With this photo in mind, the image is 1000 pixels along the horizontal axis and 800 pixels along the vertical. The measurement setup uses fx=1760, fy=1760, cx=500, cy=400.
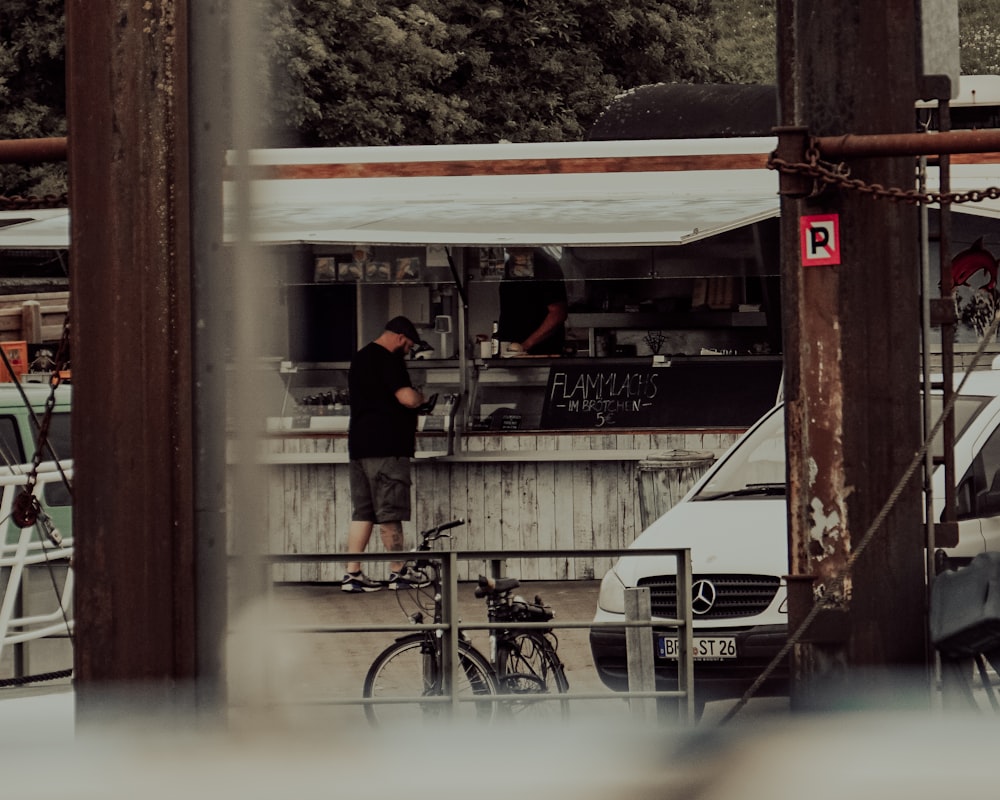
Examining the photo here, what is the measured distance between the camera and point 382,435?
41.1 ft

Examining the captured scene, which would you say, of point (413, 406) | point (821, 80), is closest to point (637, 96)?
point (413, 406)

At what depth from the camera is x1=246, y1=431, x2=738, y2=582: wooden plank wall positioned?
43.2ft

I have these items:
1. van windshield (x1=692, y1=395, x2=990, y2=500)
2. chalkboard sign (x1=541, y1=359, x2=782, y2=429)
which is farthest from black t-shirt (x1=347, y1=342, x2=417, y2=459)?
van windshield (x1=692, y1=395, x2=990, y2=500)

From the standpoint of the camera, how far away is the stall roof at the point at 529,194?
39.3ft

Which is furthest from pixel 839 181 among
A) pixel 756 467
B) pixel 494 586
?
pixel 756 467

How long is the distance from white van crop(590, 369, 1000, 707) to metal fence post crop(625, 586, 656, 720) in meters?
0.66

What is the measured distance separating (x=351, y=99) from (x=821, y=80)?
22778 millimetres

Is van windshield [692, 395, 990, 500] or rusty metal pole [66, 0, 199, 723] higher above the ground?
rusty metal pole [66, 0, 199, 723]

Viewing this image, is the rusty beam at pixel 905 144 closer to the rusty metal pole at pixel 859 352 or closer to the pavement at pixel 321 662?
the rusty metal pole at pixel 859 352

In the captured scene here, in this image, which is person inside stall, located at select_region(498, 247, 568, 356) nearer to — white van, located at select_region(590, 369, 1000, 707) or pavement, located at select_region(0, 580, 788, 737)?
pavement, located at select_region(0, 580, 788, 737)

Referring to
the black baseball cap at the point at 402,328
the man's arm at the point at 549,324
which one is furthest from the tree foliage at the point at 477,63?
the black baseball cap at the point at 402,328

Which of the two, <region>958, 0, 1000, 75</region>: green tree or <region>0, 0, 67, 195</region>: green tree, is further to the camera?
<region>958, 0, 1000, 75</region>: green tree

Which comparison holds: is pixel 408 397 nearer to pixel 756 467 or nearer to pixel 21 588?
pixel 756 467

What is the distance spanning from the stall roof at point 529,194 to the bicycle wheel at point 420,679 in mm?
3964
